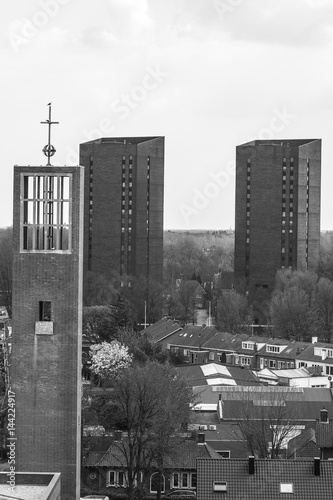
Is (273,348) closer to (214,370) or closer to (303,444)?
(214,370)

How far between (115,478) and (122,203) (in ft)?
246

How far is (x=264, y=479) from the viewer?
105 ft

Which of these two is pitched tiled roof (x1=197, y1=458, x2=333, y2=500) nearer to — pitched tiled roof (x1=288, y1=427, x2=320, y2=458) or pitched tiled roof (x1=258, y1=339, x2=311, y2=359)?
pitched tiled roof (x1=288, y1=427, x2=320, y2=458)

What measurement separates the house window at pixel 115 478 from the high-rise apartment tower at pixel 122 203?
238 ft

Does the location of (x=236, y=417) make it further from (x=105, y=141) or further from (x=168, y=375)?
(x=105, y=141)

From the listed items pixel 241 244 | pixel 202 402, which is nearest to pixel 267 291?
pixel 241 244

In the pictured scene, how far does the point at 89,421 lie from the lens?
50.7 meters

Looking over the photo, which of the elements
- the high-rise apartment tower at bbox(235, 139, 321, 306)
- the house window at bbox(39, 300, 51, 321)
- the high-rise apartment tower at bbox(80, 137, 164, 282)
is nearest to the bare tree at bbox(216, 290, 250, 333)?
the high-rise apartment tower at bbox(235, 139, 321, 306)

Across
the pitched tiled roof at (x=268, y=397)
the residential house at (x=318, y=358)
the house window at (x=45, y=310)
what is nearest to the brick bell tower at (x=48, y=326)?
the house window at (x=45, y=310)

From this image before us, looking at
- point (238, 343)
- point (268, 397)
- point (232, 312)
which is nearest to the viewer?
point (268, 397)

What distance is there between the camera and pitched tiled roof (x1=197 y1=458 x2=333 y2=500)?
1251 inches

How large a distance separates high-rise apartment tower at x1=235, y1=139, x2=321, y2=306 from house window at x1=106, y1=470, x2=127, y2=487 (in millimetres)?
70383

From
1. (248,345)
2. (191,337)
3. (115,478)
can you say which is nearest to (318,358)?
(248,345)

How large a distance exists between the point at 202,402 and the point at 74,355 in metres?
27.4
